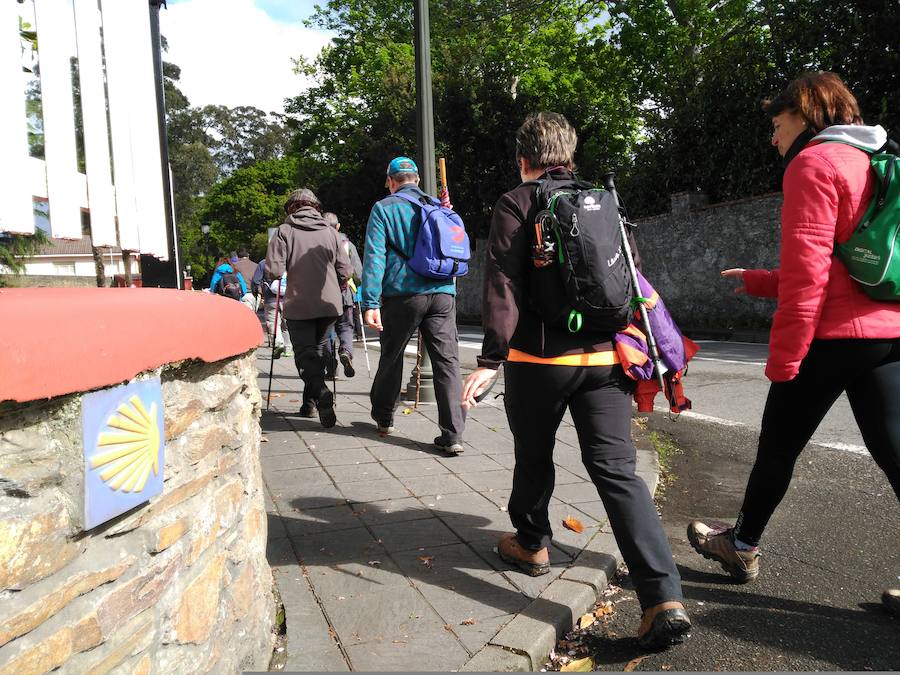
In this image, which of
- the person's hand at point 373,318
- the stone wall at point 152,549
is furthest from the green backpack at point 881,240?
the person's hand at point 373,318

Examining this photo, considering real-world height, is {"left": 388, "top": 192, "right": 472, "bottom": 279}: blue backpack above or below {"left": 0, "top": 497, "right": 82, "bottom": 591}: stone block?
above

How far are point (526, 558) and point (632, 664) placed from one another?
0.67 metres

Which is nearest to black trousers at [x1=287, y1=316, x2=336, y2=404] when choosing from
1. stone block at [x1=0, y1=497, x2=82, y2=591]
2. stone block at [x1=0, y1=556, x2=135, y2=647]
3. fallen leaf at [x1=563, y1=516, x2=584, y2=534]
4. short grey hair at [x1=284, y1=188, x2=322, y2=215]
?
short grey hair at [x1=284, y1=188, x2=322, y2=215]

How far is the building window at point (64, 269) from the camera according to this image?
12.1 feet

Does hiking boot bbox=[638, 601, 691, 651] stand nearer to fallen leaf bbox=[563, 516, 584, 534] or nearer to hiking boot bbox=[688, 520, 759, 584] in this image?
hiking boot bbox=[688, 520, 759, 584]

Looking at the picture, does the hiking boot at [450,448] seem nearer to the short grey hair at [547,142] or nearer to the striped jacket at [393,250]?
the striped jacket at [393,250]

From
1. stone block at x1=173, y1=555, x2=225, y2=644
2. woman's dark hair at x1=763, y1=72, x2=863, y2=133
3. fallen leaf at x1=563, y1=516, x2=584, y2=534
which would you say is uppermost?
woman's dark hair at x1=763, y1=72, x2=863, y2=133

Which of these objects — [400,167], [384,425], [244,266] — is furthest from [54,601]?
[244,266]

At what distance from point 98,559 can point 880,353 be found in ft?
8.27

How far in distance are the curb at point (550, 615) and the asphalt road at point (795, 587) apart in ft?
0.36

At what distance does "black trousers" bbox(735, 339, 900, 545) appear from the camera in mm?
2686

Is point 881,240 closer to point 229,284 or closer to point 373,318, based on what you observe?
point 373,318

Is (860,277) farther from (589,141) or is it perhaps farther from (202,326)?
(589,141)

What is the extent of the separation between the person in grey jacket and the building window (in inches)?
78.6
